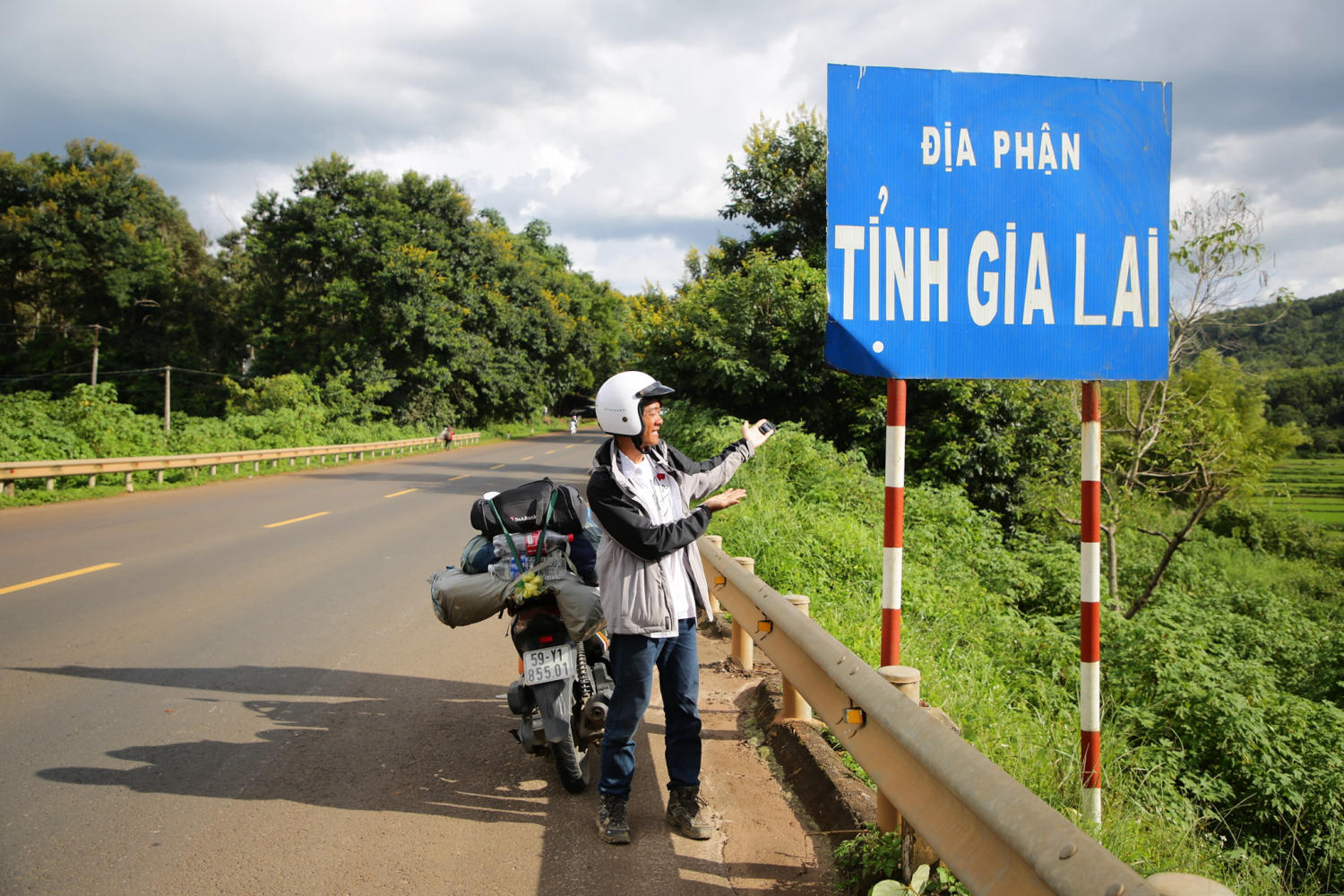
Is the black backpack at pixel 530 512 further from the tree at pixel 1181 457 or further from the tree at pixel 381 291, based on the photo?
the tree at pixel 381 291

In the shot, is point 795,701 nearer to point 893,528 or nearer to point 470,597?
point 893,528

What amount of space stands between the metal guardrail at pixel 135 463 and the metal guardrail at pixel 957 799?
54.4 feet

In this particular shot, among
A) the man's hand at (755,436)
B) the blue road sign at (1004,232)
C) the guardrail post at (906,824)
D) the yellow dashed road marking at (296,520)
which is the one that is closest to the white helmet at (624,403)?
the man's hand at (755,436)

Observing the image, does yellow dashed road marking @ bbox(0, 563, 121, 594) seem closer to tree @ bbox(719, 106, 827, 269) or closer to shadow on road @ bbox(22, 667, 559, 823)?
shadow on road @ bbox(22, 667, 559, 823)

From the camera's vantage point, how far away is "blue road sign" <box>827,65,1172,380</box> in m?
3.52

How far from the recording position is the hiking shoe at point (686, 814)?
373 centimetres

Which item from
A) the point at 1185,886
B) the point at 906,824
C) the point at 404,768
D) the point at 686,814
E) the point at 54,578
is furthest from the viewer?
the point at 54,578

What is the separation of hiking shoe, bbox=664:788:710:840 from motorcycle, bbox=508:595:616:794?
0.59 metres

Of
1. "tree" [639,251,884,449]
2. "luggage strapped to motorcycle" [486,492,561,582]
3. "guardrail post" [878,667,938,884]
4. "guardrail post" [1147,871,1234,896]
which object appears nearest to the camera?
"guardrail post" [1147,871,1234,896]

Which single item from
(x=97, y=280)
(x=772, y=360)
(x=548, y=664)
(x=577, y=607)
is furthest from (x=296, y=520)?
(x=97, y=280)

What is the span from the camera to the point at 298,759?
4.55m

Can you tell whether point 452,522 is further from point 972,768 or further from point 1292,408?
point 1292,408

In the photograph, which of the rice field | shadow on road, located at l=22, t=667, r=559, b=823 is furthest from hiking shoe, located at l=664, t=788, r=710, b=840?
the rice field

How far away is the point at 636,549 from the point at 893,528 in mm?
1053
